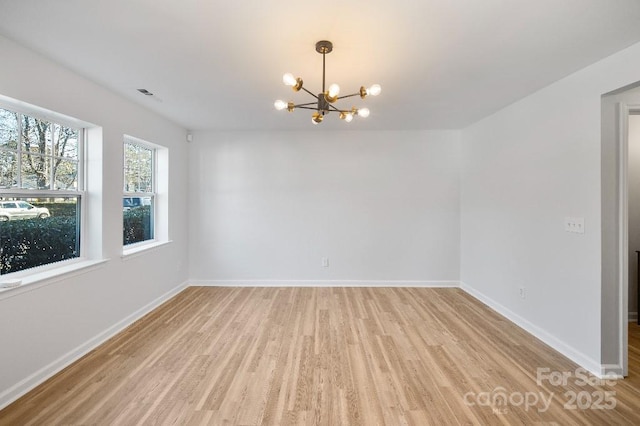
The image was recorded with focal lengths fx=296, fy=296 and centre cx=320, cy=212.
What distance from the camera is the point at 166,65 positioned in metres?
2.50

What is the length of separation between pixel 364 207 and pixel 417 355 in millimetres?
2580

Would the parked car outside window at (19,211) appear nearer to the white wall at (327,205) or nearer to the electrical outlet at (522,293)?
the white wall at (327,205)

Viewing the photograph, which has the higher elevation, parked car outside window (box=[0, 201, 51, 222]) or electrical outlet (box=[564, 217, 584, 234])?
parked car outside window (box=[0, 201, 51, 222])

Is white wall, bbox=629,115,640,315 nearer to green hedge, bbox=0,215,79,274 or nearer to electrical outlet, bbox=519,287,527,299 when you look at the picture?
electrical outlet, bbox=519,287,527,299

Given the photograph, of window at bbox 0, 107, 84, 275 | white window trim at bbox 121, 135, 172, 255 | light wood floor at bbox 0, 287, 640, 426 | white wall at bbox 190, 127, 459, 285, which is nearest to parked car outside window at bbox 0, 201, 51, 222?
window at bbox 0, 107, 84, 275

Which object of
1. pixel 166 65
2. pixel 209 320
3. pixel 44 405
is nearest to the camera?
pixel 44 405

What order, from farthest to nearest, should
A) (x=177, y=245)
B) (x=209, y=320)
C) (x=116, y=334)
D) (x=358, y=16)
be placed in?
(x=177, y=245), (x=209, y=320), (x=116, y=334), (x=358, y=16)

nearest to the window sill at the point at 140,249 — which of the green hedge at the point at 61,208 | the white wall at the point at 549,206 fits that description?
the green hedge at the point at 61,208

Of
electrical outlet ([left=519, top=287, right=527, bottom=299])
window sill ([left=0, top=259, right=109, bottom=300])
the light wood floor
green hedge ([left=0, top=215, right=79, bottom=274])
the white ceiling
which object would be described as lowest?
the light wood floor

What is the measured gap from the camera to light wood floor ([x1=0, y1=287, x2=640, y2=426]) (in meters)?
1.94

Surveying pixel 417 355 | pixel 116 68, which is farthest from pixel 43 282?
pixel 417 355

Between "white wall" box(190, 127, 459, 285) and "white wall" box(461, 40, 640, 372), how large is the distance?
2.52 ft

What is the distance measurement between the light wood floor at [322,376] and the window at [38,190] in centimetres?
102

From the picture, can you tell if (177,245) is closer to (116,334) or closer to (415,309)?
(116,334)
